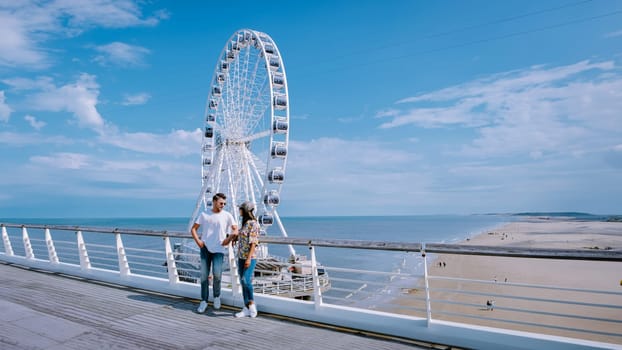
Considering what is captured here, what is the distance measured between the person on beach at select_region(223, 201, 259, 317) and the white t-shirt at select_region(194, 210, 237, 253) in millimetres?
419

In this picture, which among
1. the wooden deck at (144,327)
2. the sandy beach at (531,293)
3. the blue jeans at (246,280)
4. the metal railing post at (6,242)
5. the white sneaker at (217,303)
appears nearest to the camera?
the wooden deck at (144,327)

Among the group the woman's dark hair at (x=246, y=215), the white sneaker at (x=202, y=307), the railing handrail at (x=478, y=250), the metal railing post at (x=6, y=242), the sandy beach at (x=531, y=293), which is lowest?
the sandy beach at (x=531, y=293)

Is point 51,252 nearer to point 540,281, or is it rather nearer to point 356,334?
point 356,334

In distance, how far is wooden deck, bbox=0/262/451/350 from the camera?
4395 millimetres

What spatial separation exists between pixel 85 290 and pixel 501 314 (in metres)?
22.8

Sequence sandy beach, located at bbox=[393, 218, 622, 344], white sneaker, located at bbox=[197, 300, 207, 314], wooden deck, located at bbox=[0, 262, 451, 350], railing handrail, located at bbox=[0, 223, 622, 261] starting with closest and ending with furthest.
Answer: railing handrail, located at bbox=[0, 223, 622, 261] → wooden deck, located at bbox=[0, 262, 451, 350] → white sneaker, located at bbox=[197, 300, 207, 314] → sandy beach, located at bbox=[393, 218, 622, 344]

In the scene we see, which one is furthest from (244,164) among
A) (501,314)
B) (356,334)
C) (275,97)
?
(356,334)

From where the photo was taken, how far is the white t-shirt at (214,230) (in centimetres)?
577

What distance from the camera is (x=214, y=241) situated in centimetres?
577

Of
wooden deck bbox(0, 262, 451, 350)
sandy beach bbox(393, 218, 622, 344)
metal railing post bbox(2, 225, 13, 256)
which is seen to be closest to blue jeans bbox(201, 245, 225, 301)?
wooden deck bbox(0, 262, 451, 350)

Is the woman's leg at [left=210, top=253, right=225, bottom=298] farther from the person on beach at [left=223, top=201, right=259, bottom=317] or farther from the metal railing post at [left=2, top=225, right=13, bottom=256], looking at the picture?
the metal railing post at [left=2, top=225, right=13, bottom=256]

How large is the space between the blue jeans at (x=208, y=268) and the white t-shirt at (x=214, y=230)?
0.09 meters

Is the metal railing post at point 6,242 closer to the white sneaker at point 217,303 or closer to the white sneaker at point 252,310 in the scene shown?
the white sneaker at point 217,303

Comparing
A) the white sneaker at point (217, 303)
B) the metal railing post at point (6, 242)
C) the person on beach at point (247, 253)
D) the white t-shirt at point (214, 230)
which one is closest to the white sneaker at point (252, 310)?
the person on beach at point (247, 253)
